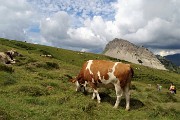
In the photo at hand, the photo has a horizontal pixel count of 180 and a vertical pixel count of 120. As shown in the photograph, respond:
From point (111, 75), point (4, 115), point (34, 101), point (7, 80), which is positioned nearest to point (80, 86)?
point (111, 75)

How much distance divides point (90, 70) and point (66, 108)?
5963mm

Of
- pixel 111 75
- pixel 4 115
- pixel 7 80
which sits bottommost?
pixel 4 115

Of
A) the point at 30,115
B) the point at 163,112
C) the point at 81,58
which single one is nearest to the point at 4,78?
the point at 30,115

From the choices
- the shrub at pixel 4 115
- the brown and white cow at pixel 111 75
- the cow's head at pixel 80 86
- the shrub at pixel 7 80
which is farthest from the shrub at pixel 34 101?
the cow's head at pixel 80 86

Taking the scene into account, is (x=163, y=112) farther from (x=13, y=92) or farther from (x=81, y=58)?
(x=81, y=58)

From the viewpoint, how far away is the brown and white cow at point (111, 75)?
2500 centimetres

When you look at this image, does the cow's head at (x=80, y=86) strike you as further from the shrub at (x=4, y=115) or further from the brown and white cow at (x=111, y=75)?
the shrub at (x=4, y=115)

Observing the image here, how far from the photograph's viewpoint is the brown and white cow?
984 inches

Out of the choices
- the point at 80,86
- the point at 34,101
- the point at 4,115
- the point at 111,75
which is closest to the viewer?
the point at 4,115

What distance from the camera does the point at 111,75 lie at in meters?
25.3

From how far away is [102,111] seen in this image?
76.2ft

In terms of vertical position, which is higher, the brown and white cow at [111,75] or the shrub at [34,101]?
the brown and white cow at [111,75]

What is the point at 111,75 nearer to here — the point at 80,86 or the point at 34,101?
the point at 80,86

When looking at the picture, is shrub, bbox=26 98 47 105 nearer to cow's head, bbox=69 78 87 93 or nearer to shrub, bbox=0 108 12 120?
shrub, bbox=0 108 12 120
